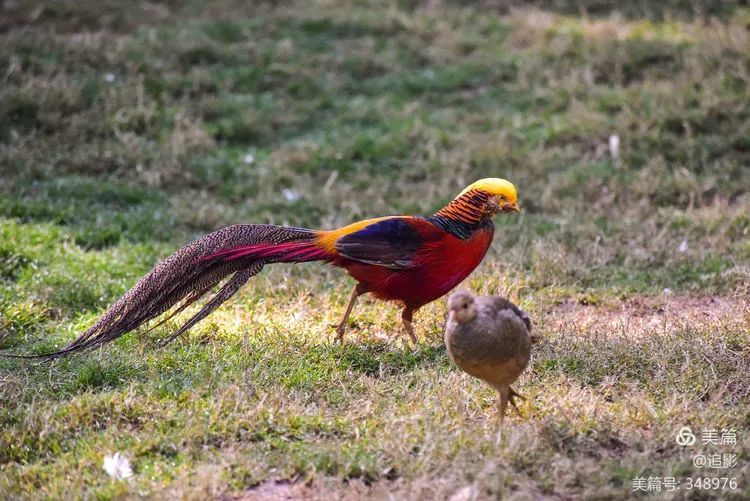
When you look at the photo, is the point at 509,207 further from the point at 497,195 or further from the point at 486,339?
the point at 486,339

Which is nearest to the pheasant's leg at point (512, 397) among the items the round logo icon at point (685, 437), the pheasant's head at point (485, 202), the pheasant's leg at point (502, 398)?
the pheasant's leg at point (502, 398)

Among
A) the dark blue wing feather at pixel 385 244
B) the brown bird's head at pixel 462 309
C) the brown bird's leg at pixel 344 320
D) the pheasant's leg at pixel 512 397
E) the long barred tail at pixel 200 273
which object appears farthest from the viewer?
the brown bird's leg at pixel 344 320

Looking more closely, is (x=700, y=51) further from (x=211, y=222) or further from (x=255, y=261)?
(x=255, y=261)

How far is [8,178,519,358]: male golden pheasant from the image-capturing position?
15.6 feet

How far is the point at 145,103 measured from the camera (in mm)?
8539

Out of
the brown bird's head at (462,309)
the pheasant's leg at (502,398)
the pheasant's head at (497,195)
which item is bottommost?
the pheasant's leg at (502,398)

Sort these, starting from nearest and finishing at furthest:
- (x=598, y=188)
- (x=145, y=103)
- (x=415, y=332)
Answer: (x=415, y=332)
(x=598, y=188)
(x=145, y=103)

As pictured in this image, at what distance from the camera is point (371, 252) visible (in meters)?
4.93

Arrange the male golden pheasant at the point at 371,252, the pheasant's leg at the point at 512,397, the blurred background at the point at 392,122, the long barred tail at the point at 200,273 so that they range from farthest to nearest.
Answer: the blurred background at the point at 392,122 → the male golden pheasant at the point at 371,252 → the long barred tail at the point at 200,273 → the pheasant's leg at the point at 512,397

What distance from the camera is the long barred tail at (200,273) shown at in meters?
4.57

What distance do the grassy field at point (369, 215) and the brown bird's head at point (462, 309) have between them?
511 mm

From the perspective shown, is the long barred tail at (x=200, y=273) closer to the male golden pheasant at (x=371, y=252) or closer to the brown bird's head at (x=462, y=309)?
the male golden pheasant at (x=371, y=252)

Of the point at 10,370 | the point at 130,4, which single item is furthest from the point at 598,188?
the point at 130,4

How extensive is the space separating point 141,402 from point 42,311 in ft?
5.30
